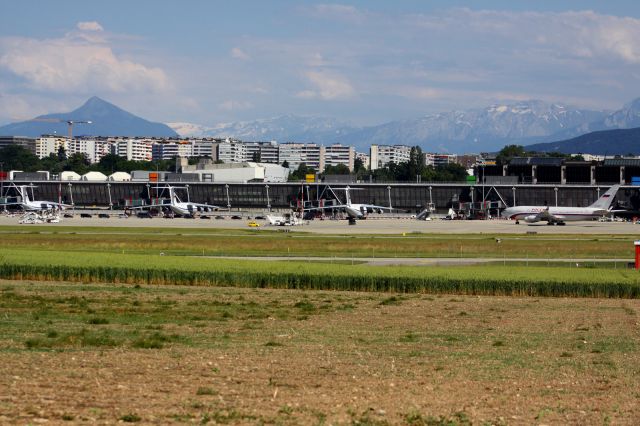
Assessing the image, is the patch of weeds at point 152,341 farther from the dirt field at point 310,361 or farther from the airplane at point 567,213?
the airplane at point 567,213

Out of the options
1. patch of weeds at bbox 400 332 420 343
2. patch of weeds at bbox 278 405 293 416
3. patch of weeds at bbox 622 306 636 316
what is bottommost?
patch of weeds at bbox 622 306 636 316

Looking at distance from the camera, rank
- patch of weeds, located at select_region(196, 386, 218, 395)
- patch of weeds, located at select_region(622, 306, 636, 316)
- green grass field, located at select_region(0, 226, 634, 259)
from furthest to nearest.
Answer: green grass field, located at select_region(0, 226, 634, 259) → patch of weeds, located at select_region(622, 306, 636, 316) → patch of weeds, located at select_region(196, 386, 218, 395)

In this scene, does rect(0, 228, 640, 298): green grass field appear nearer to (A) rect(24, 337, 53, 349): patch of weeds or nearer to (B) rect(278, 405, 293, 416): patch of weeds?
(A) rect(24, 337, 53, 349): patch of weeds

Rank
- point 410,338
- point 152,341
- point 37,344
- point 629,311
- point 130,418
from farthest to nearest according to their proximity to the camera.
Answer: point 629,311 < point 410,338 < point 152,341 < point 37,344 < point 130,418

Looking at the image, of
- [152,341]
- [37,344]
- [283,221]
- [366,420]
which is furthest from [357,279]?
[283,221]

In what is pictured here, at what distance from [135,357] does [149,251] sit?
199ft

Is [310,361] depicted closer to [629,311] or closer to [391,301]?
[391,301]

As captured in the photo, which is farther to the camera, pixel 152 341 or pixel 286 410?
pixel 152 341

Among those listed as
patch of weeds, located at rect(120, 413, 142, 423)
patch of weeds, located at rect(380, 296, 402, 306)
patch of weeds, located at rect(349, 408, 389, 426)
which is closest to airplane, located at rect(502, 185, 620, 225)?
patch of weeds, located at rect(380, 296, 402, 306)

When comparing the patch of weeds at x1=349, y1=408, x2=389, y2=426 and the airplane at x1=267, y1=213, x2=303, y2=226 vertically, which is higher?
the patch of weeds at x1=349, y1=408, x2=389, y2=426

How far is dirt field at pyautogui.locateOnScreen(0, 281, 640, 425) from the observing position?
2411 cm

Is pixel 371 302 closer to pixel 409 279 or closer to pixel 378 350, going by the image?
pixel 409 279

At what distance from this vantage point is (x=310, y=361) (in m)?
31.7

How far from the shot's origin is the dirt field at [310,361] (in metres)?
24.1
